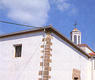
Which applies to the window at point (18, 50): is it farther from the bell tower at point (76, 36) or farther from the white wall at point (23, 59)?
the bell tower at point (76, 36)

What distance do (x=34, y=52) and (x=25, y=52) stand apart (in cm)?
64

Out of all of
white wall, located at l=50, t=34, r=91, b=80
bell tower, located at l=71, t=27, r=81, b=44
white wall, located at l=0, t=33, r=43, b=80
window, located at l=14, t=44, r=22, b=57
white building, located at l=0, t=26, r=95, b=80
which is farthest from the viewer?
bell tower, located at l=71, t=27, r=81, b=44

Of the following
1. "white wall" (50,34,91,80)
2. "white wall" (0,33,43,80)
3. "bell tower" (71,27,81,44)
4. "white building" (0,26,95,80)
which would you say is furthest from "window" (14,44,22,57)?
"bell tower" (71,27,81,44)

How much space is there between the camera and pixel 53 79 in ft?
28.4

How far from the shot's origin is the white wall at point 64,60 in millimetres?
9070

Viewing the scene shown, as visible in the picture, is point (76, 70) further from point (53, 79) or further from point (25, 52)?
point (25, 52)

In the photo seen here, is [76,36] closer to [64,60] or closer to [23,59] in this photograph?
[64,60]

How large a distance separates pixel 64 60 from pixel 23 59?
282cm

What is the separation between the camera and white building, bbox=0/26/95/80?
843 cm

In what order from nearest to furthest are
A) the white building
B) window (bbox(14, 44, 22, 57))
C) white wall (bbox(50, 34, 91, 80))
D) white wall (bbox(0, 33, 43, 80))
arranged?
the white building
white wall (bbox(0, 33, 43, 80))
white wall (bbox(50, 34, 91, 80))
window (bbox(14, 44, 22, 57))

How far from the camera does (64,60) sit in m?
10.2

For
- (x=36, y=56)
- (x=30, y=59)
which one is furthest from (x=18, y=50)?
(x=36, y=56)

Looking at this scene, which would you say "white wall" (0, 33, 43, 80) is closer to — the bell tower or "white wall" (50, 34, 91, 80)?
"white wall" (50, 34, 91, 80)

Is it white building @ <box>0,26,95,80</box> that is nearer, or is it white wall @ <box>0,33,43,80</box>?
white building @ <box>0,26,95,80</box>
